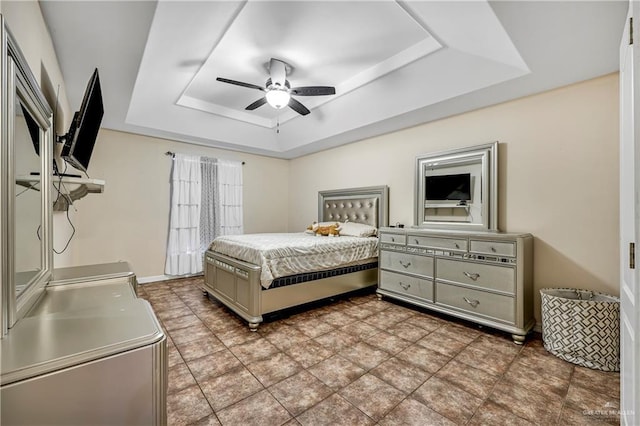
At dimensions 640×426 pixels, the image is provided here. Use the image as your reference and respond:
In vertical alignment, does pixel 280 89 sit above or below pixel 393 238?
above

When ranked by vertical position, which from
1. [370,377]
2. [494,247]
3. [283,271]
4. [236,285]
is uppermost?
[494,247]

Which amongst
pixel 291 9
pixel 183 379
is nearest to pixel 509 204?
pixel 291 9

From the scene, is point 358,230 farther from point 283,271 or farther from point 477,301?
point 477,301

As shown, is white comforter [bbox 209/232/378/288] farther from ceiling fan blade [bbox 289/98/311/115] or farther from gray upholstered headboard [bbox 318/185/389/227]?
ceiling fan blade [bbox 289/98/311/115]

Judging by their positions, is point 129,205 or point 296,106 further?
point 129,205

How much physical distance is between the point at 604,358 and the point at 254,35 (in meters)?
3.92

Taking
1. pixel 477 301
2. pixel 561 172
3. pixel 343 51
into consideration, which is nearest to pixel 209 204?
pixel 343 51

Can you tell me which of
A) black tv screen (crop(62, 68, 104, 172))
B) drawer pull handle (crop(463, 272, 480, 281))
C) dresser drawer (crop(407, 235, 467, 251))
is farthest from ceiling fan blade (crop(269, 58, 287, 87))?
drawer pull handle (crop(463, 272, 480, 281))

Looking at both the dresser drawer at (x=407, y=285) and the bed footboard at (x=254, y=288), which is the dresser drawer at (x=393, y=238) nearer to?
the dresser drawer at (x=407, y=285)

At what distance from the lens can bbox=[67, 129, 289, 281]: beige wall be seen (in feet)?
13.0

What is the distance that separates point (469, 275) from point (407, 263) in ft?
2.33

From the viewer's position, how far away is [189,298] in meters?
3.64

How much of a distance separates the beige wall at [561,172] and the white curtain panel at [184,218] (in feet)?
13.0

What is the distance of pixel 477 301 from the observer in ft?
8.96
